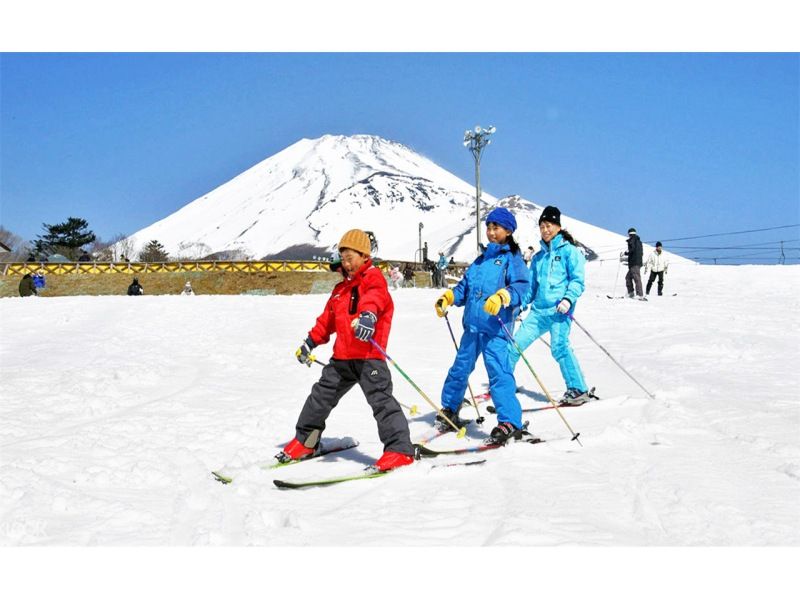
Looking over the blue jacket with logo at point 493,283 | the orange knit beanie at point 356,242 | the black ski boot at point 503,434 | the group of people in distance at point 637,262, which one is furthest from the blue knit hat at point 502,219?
the group of people in distance at point 637,262

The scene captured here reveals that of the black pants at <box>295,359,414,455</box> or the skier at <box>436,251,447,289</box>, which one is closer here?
the black pants at <box>295,359,414,455</box>

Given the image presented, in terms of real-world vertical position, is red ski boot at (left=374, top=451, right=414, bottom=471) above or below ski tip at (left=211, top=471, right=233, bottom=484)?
above

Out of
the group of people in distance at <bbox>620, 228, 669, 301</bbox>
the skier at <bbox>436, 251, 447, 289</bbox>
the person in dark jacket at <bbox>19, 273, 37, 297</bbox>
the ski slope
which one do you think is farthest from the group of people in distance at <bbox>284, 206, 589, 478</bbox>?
the skier at <bbox>436, 251, 447, 289</bbox>

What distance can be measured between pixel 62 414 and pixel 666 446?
5.28 m

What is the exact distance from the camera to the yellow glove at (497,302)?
504 centimetres

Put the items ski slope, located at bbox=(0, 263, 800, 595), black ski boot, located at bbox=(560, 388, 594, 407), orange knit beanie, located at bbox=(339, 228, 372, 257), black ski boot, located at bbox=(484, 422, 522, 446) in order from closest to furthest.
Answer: ski slope, located at bbox=(0, 263, 800, 595), orange knit beanie, located at bbox=(339, 228, 372, 257), black ski boot, located at bbox=(484, 422, 522, 446), black ski boot, located at bbox=(560, 388, 594, 407)

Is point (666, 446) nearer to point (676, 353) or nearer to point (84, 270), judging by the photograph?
point (676, 353)

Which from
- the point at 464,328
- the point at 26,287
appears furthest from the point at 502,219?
the point at 26,287

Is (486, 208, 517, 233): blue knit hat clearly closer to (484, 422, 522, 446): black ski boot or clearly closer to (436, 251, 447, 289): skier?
(484, 422, 522, 446): black ski boot

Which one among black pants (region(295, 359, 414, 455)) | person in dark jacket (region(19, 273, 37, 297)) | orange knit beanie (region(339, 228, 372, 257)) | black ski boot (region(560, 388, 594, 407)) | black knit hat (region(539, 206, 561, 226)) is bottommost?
black ski boot (region(560, 388, 594, 407))

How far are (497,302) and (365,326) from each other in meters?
1.14

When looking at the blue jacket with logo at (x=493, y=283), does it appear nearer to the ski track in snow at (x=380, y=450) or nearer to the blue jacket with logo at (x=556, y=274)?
the ski track in snow at (x=380, y=450)

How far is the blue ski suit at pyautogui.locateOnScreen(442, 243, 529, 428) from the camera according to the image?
533cm

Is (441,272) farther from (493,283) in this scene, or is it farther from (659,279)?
(493,283)
